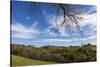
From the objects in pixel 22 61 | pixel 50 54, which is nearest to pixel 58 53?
pixel 50 54

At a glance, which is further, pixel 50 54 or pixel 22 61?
pixel 50 54

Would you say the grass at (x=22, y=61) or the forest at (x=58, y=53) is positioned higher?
the forest at (x=58, y=53)

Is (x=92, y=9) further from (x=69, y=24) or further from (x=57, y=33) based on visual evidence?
(x=57, y=33)

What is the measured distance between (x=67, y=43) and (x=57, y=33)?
156mm

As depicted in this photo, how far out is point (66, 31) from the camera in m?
2.07

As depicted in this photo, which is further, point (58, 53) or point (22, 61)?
point (58, 53)

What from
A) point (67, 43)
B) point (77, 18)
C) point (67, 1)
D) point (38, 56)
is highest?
point (67, 1)

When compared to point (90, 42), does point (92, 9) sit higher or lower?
higher

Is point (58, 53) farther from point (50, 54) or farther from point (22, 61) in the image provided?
point (22, 61)

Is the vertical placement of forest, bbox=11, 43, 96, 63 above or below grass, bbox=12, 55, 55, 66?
above
